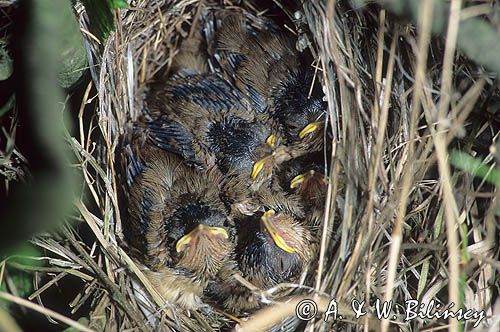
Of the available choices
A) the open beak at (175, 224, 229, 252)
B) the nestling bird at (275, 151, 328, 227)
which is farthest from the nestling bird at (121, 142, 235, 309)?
the nestling bird at (275, 151, 328, 227)

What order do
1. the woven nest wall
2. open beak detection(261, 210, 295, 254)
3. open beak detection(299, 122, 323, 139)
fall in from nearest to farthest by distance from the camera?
the woven nest wall → open beak detection(261, 210, 295, 254) → open beak detection(299, 122, 323, 139)

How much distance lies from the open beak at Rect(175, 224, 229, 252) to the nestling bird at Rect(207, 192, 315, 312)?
11cm

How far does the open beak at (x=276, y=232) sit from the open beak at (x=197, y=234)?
0.41 ft

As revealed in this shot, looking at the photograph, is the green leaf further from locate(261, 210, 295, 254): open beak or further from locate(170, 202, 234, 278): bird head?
locate(261, 210, 295, 254): open beak

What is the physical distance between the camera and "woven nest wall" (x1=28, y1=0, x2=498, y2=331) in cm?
126

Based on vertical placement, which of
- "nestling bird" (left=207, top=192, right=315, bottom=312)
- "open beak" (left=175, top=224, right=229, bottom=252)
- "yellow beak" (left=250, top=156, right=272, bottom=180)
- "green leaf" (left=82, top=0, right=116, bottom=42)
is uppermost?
"green leaf" (left=82, top=0, right=116, bottom=42)

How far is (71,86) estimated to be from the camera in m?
1.38

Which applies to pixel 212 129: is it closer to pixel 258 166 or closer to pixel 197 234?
pixel 258 166

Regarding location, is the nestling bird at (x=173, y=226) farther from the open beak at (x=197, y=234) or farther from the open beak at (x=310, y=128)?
the open beak at (x=310, y=128)

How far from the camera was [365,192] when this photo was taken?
4.30ft

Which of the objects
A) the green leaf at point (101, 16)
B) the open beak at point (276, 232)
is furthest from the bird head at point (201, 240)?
the green leaf at point (101, 16)

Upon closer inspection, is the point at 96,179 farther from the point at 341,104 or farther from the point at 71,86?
the point at 341,104

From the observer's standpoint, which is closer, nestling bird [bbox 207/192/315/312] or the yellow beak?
nestling bird [bbox 207/192/315/312]

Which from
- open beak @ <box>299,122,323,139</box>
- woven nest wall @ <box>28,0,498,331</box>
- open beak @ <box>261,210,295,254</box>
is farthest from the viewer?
open beak @ <box>299,122,323,139</box>
